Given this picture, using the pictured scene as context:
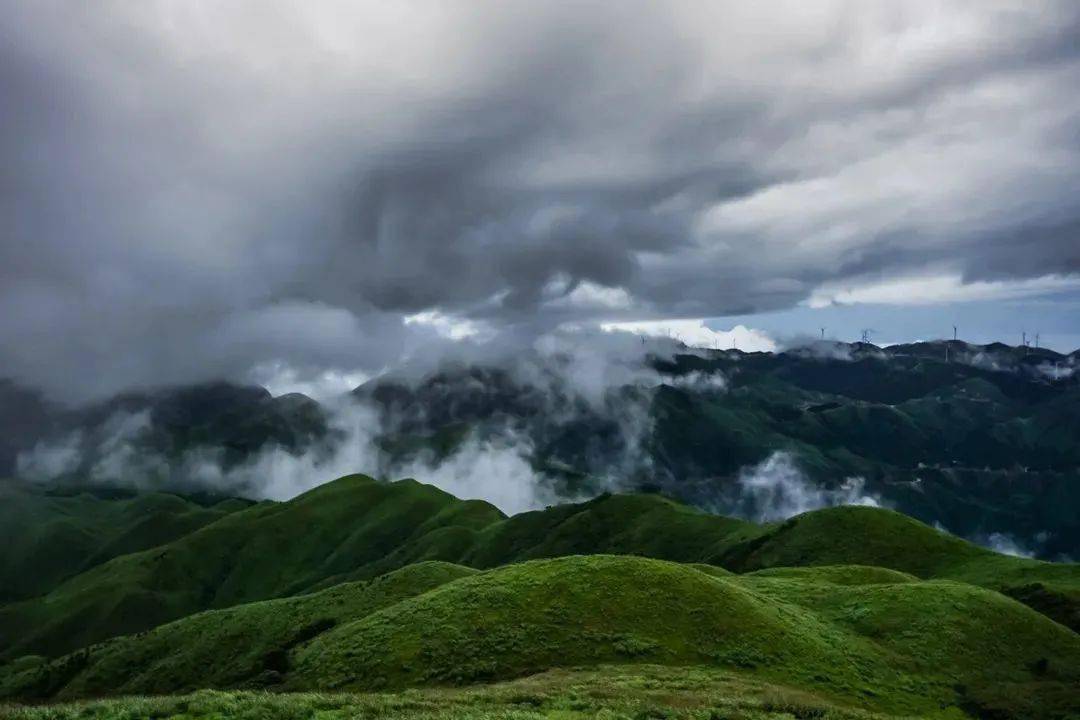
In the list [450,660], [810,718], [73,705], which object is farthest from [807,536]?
[73,705]

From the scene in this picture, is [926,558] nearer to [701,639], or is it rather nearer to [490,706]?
[701,639]

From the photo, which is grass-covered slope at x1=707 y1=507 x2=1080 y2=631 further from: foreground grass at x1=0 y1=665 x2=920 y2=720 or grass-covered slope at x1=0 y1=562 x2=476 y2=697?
grass-covered slope at x1=0 y1=562 x2=476 y2=697

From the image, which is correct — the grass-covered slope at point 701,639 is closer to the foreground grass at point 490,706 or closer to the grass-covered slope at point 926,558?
the foreground grass at point 490,706

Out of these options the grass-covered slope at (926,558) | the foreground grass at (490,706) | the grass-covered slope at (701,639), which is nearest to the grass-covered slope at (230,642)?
the grass-covered slope at (701,639)

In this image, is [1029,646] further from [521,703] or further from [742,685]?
[521,703]

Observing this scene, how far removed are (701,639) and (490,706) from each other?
2930 cm

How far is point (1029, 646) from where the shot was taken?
6856 cm

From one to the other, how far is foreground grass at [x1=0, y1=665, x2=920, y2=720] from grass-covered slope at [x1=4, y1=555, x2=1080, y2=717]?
12357 mm

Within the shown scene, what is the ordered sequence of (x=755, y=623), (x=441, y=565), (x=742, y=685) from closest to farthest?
(x=742, y=685) → (x=755, y=623) → (x=441, y=565)

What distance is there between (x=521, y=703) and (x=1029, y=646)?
5746 cm

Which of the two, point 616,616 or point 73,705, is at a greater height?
point 73,705

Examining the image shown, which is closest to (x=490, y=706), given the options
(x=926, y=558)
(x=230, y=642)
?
(x=230, y=642)

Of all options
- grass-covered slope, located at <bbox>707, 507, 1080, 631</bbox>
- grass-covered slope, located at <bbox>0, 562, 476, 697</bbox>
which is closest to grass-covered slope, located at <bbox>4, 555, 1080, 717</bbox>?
grass-covered slope, located at <bbox>0, 562, 476, 697</bbox>

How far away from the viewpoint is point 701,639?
59781mm
